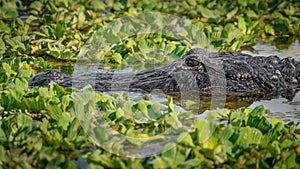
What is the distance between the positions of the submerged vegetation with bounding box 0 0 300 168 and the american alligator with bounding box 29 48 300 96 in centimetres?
48

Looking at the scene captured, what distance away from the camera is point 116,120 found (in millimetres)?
4938

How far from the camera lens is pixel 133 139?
14.6 ft

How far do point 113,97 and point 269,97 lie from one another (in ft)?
5.60

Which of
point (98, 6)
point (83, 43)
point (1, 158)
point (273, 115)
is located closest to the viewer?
point (1, 158)

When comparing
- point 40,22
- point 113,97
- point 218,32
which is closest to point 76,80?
point 113,97

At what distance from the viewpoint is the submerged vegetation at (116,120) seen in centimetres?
408

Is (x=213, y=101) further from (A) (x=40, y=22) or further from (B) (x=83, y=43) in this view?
(A) (x=40, y=22)

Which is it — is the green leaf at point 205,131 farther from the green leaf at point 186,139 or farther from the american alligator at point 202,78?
the american alligator at point 202,78

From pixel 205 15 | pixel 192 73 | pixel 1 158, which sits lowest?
pixel 1 158

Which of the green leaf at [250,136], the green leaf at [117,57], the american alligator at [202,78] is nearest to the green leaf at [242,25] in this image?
the green leaf at [117,57]

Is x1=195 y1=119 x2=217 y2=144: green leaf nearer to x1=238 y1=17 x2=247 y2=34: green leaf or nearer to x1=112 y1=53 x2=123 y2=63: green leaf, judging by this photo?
x1=112 y1=53 x2=123 y2=63: green leaf

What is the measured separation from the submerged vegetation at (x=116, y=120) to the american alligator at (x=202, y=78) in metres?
0.48

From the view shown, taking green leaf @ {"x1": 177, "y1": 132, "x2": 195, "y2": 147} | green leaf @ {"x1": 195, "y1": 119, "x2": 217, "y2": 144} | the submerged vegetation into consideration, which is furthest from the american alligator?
green leaf @ {"x1": 177, "y1": 132, "x2": 195, "y2": 147}

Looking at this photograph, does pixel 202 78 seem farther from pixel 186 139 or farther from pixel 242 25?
pixel 242 25
